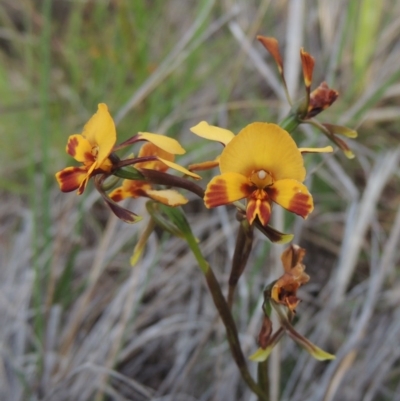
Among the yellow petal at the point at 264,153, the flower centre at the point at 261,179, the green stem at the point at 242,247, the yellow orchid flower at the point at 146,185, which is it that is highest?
the yellow orchid flower at the point at 146,185

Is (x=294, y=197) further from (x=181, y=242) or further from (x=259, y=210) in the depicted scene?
(x=181, y=242)

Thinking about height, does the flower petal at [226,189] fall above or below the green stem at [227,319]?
above

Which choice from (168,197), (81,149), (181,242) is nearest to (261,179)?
(168,197)

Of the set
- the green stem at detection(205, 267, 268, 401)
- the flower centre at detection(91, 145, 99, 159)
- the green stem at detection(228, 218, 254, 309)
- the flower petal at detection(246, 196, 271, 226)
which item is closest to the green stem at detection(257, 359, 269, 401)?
the green stem at detection(205, 267, 268, 401)

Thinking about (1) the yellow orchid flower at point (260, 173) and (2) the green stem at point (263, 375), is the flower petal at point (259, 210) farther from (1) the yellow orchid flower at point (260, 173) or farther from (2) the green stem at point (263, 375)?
(2) the green stem at point (263, 375)

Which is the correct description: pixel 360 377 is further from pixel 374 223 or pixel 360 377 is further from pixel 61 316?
pixel 61 316

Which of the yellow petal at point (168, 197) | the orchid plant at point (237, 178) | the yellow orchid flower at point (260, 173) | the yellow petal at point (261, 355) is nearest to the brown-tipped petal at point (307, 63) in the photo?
the orchid plant at point (237, 178)

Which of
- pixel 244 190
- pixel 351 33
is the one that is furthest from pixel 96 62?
pixel 244 190
